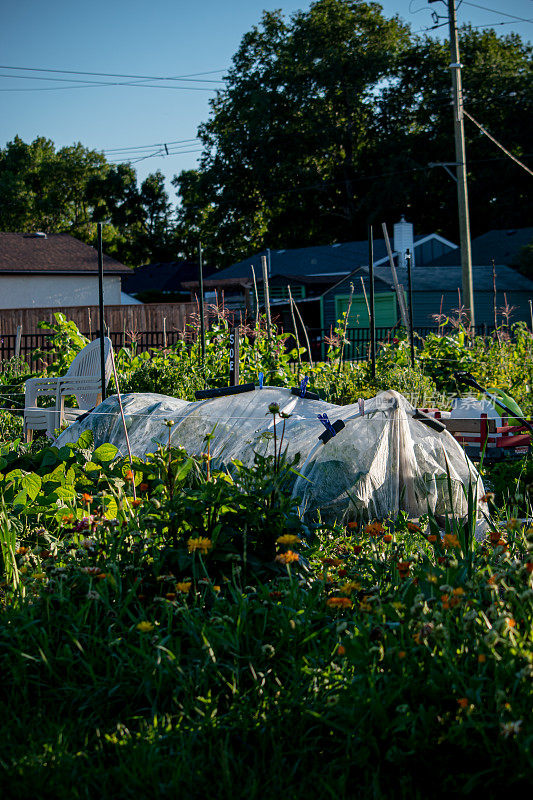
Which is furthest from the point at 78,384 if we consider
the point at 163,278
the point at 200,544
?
the point at 163,278

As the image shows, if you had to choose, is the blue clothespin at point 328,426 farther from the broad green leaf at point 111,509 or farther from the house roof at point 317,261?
the house roof at point 317,261

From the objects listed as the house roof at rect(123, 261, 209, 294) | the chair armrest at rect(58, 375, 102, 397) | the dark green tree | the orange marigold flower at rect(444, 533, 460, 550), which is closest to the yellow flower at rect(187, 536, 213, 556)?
the orange marigold flower at rect(444, 533, 460, 550)

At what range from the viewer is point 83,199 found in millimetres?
45031

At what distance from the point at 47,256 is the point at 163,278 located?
13.9m

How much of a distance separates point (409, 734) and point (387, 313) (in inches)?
950

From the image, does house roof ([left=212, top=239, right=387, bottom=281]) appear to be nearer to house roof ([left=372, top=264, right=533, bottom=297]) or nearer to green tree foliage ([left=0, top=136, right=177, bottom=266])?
house roof ([left=372, top=264, right=533, bottom=297])

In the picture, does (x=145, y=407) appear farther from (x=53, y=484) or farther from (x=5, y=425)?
(x=5, y=425)

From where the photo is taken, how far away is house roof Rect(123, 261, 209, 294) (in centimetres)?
3754

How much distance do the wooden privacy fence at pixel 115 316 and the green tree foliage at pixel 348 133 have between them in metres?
23.5

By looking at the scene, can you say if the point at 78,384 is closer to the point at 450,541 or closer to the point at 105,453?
the point at 105,453

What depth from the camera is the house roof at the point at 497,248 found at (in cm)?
2936

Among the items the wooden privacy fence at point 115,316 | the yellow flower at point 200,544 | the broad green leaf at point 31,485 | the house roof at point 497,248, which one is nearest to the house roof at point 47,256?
the wooden privacy fence at point 115,316

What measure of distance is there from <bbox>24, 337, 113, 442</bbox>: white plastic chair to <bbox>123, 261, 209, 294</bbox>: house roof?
1185 inches

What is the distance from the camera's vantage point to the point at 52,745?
200cm
